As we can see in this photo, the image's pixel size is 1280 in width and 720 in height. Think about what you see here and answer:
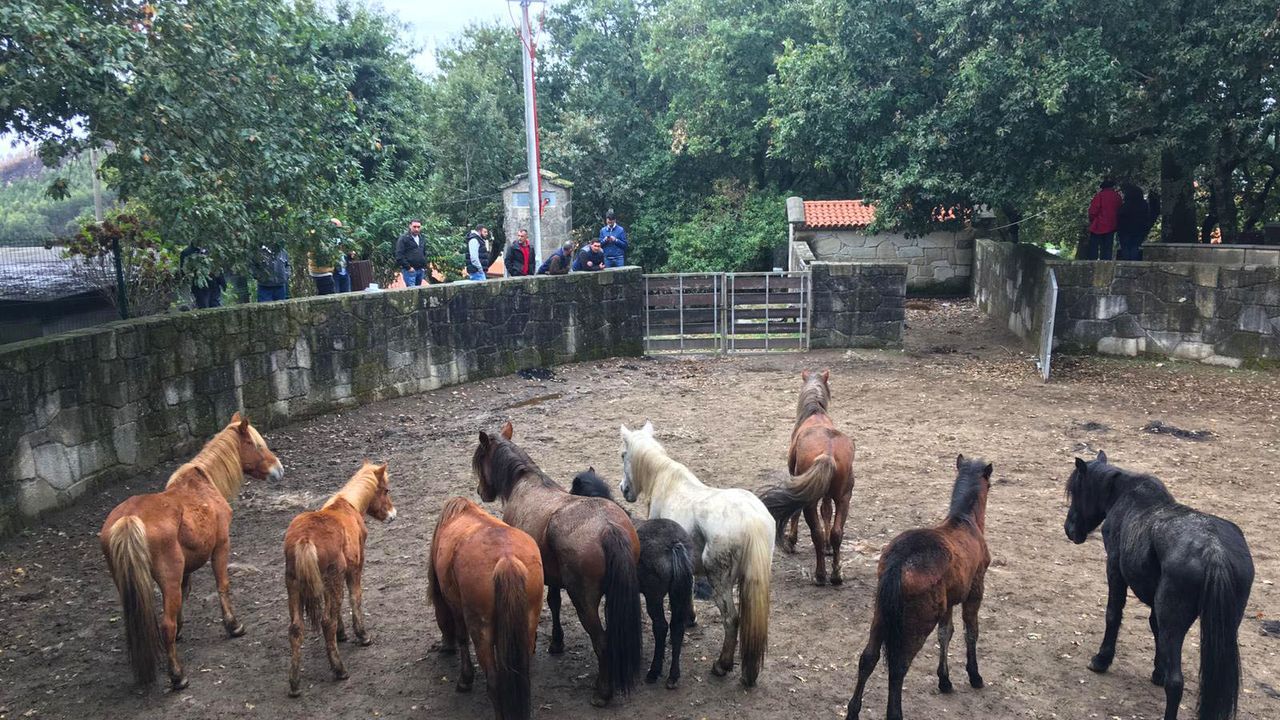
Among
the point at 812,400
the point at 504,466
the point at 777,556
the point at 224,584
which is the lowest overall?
the point at 777,556

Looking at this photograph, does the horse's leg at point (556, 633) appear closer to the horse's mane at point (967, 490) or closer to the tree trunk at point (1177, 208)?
the horse's mane at point (967, 490)

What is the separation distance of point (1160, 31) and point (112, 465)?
46.3 feet

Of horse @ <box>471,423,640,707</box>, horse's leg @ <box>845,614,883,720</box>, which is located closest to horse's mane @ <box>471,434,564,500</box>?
horse @ <box>471,423,640,707</box>

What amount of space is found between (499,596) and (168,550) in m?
2.16

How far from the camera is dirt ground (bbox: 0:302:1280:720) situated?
4.91m

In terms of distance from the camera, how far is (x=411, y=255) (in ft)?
46.6

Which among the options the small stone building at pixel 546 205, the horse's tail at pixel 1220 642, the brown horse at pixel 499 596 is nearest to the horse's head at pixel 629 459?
the brown horse at pixel 499 596

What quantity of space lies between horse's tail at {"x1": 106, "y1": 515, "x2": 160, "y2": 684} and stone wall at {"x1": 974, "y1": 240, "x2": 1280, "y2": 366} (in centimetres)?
1211

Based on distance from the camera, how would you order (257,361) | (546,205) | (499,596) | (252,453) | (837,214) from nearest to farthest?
(499,596)
(252,453)
(257,361)
(837,214)
(546,205)

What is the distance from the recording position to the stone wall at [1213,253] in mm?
12695

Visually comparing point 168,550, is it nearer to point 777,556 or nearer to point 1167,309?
point 777,556

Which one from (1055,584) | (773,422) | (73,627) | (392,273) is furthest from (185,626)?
(392,273)

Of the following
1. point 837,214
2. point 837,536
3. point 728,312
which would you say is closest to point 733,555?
point 837,536

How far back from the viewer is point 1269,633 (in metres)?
5.41
